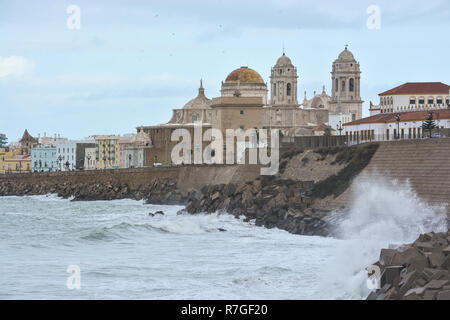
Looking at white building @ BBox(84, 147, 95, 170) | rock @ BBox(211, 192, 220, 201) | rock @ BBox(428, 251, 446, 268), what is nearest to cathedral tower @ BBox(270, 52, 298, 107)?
white building @ BBox(84, 147, 95, 170)

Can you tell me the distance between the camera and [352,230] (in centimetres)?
4616

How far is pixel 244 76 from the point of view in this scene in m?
116

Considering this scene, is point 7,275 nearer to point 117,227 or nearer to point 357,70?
point 117,227

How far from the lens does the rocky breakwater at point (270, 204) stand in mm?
50969

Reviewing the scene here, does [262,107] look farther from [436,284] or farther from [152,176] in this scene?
[436,284]

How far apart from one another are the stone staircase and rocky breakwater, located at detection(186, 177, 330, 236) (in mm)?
2711

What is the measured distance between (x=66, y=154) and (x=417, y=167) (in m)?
87.0

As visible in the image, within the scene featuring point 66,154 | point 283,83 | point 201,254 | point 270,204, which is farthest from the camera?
point 66,154

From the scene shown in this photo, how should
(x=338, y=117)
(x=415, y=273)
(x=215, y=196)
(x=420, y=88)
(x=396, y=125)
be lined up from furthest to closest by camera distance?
1. (x=338, y=117)
2. (x=420, y=88)
3. (x=396, y=125)
4. (x=215, y=196)
5. (x=415, y=273)

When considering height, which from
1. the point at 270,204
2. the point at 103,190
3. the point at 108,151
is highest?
the point at 108,151

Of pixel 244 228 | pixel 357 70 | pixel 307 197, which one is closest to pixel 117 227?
pixel 244 228

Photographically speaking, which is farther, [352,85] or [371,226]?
[352,85]

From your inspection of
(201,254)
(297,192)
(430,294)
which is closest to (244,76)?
(297,192)

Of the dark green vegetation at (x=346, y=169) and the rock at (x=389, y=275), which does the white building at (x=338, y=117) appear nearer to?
the dark green vegetation at (x=346, y=169)
